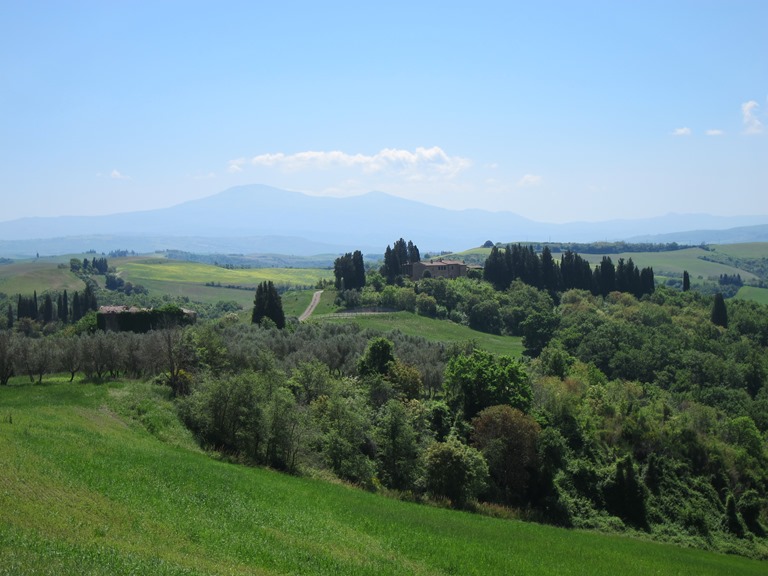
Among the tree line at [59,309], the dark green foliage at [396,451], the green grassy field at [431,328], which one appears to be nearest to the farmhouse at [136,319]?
the green grassy field at [431,328]

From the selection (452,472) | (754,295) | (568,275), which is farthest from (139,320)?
(754,295)

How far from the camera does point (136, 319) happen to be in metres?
90.4

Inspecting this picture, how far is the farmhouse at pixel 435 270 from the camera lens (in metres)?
140

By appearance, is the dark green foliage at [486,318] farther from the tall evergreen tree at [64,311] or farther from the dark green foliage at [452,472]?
the tall evergreen tree at [64,311]

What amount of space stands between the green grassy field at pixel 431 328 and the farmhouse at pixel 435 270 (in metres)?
23.0

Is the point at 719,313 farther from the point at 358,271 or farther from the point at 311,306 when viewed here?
the point at 311,306

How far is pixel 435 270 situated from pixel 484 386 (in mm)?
84919

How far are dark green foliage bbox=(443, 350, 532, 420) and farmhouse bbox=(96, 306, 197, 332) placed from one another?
45467 mm

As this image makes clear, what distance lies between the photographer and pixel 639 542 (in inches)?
1661

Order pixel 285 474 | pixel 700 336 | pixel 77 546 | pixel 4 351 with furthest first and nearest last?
1. pixel 700 336
2. pixel 4 351
3. pixel 285 474
4. pixel 77 546

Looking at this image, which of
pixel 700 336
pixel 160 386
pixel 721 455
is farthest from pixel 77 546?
pixel 700 336

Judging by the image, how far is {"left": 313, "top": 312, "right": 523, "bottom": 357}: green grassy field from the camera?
105 m

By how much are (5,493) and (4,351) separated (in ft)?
142

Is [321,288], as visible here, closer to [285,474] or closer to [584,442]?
[584,442]
